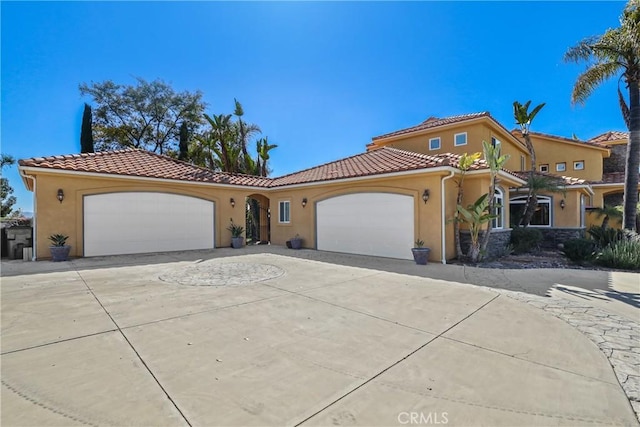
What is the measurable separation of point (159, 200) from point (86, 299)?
878 cm

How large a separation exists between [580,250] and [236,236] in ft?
49.4

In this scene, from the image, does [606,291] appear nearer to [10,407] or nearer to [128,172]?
[10,407]

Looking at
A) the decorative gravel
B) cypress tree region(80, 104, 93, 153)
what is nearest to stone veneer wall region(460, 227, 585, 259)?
the decorative gravel

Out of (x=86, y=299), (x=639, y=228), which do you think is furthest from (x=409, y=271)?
(x=639, y=228)

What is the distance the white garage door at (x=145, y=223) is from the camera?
40.4 ft

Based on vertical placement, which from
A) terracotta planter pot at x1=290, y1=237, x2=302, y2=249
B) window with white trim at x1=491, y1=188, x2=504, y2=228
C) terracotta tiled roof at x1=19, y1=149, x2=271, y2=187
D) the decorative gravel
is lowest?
the decorative gravel

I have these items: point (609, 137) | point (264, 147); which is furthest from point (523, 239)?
point (609, 137)

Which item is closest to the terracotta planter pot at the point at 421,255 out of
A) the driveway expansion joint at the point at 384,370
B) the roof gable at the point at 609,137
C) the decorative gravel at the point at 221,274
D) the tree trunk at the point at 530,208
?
the decorative gravel at the point at 221,274

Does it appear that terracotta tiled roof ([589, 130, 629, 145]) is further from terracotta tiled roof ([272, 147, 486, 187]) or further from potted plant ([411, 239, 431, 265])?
potted plant ([411, 239, 431, 265])

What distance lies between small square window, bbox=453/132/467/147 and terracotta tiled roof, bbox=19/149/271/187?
1163cm

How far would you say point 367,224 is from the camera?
12969 millimetres

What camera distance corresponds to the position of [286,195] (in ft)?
56.0

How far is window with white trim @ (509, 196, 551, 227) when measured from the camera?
17.2 meters

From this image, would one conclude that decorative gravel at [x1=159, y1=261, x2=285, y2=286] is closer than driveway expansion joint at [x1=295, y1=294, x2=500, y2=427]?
No
